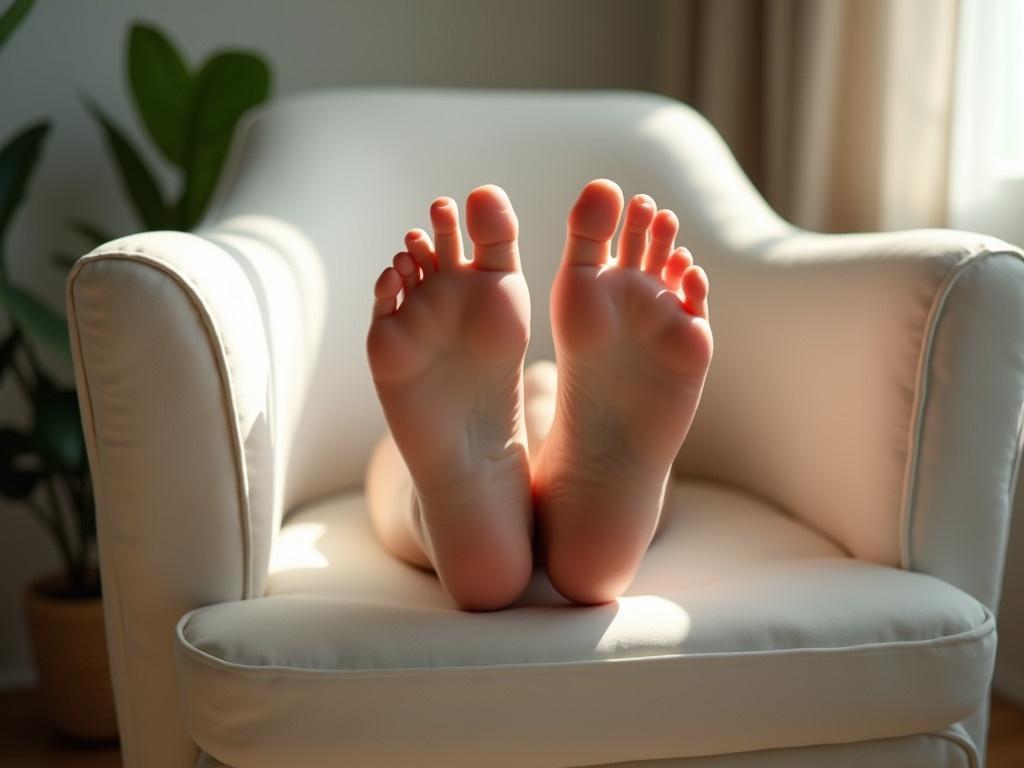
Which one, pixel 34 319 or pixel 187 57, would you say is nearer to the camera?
pixel 34 319

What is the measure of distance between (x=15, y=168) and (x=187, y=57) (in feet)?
1.50

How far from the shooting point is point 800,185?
1.63 m

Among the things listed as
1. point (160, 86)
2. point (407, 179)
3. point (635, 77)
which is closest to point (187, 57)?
point (160, 86)

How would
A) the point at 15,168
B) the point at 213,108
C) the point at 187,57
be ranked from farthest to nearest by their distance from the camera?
the point at 187,57
the point at 213,108
the point at 15,168

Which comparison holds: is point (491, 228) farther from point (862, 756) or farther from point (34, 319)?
point (34, 319)

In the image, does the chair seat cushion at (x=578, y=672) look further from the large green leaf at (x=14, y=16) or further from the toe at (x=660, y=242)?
the large green leaf at (x=14, y=16)

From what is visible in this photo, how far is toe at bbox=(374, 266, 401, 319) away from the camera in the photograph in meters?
0.78

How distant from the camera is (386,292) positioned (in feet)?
2.55

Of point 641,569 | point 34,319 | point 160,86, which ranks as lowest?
point 641,569

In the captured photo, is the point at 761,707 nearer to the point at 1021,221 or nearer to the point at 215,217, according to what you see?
the point at 215,217

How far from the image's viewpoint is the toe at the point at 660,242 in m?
0.83

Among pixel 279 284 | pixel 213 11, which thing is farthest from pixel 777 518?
pixel 213 11

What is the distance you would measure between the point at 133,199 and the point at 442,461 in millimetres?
966

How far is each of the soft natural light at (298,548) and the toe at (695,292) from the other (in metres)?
0.39
